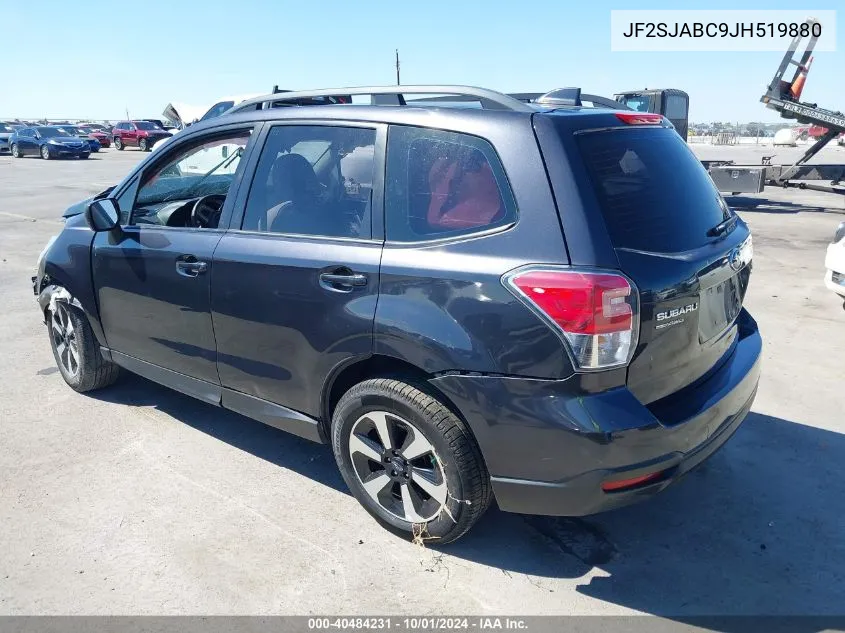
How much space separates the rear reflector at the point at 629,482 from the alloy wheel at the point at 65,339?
141 inches

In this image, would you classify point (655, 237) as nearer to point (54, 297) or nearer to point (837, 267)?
point (54, 297)

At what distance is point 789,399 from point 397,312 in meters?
3.11

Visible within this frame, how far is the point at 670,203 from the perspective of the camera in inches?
109

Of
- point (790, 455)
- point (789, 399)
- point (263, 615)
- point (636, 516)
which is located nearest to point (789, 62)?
point (789, 399)

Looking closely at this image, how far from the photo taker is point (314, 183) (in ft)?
10.5

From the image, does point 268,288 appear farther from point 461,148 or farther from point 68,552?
point 68,552

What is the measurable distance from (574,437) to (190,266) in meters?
2.15

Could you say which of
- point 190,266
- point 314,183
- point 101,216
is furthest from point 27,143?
point 314,183

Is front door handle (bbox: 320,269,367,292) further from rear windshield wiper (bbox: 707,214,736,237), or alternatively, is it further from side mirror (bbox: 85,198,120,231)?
side mirror (bbox: 85,198,120,231)

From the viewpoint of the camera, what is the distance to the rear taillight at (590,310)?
7.66ft

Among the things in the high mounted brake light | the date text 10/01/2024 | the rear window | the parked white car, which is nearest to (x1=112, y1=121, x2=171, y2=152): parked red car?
the parked white car

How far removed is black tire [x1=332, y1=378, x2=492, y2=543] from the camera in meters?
2.68

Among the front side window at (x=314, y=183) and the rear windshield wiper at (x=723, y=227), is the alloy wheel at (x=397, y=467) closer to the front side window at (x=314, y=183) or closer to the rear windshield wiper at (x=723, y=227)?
the front side window at (x=314, y=183)

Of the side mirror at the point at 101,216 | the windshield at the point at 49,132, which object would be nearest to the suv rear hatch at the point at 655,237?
the side mirror at the point at 101,216
